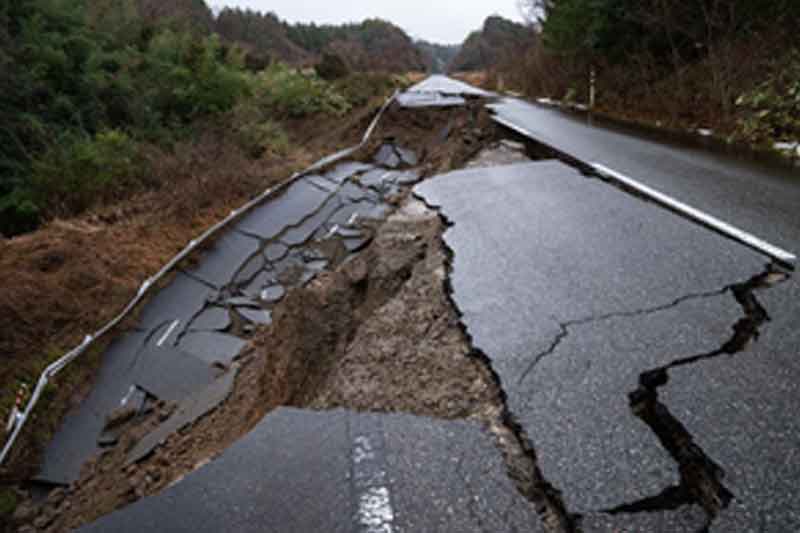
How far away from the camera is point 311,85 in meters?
→ 16.1

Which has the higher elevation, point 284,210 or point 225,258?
point 284,210

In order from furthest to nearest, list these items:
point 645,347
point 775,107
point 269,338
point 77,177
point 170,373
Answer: point 775,107 → point 77,177 → point 269,338 → point 170,373 → point 645,347

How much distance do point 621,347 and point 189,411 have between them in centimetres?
329

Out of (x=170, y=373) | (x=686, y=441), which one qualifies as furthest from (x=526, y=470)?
(x=170, y=373)

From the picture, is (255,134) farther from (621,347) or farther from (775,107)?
(621,347)

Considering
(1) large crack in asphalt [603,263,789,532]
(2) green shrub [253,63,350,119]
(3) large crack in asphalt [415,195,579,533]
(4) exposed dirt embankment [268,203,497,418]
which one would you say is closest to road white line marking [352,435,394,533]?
(4) exposed dirt embankment [268,203,497,418]

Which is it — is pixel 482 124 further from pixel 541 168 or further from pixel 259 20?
pixel 259 20

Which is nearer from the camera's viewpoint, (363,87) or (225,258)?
(225,258)

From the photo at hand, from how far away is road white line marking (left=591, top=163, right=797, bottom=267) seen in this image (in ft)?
10.3

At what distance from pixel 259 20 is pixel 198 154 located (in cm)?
3499

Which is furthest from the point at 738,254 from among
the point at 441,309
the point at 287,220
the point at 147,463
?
the point at 287,220

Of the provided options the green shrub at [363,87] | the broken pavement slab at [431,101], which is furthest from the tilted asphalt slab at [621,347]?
the green shrub at [363,87]

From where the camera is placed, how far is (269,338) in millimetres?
4473

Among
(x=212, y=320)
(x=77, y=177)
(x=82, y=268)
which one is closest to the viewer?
(x=82, y=268)
